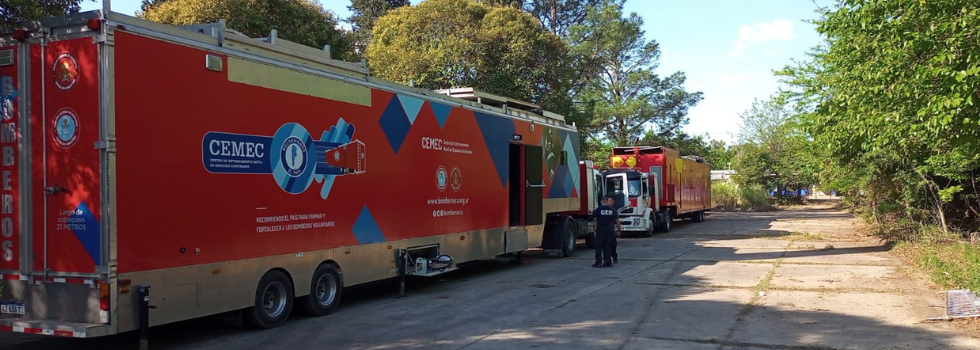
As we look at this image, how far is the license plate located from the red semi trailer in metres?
0.02

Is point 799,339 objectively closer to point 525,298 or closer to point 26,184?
point 525,298

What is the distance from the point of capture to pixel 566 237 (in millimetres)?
16953

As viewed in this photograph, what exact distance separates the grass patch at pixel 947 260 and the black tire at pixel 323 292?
27.3 feet

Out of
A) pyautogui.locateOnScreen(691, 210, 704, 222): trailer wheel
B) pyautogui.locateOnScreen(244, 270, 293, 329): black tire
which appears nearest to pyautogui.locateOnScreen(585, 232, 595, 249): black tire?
pyautogui.locateOnScreen(244, 270, 293, 329): black tire

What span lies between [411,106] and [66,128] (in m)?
5.19

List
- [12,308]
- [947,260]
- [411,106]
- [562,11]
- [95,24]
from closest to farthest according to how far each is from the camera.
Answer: [95,24], [12,308], [411,106], [947,260], [562,11]

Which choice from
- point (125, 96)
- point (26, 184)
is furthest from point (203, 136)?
point (26, 184)

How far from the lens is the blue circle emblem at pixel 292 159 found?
8.23 meters

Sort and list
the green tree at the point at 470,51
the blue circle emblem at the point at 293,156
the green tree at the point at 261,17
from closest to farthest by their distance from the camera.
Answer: the blue circle emblem at the point at 293,156, the green tree at the point at 261,17, the green tree at the point at 470,51

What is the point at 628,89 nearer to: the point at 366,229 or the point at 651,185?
the point at 651,185

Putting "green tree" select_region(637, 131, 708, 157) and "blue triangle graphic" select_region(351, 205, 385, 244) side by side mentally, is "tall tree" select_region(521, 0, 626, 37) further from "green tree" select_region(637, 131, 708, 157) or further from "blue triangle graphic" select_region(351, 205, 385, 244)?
"blue triangle graphic" select_region(351, 205, 385, 244)

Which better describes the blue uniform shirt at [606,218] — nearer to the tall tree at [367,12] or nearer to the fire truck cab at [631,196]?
the fire truck cab at [631,196]

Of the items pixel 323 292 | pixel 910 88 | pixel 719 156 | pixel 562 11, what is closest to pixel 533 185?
pixel 323 292

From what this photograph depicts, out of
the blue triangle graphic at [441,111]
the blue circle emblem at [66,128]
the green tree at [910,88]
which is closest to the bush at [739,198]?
the green tree at [910,88]
